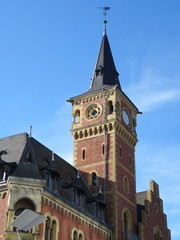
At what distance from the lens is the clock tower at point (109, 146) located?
45438 millimetres

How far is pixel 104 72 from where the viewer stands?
55.7 metres

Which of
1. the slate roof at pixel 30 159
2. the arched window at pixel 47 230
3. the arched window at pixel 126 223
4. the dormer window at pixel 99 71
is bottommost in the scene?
the arched window at pixel 47 230

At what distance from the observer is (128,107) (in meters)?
53.9

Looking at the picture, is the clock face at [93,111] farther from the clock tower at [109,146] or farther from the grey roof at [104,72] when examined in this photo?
the grey roof at [104,72]

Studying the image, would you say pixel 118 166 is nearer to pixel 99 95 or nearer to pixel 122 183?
pixel 122 183

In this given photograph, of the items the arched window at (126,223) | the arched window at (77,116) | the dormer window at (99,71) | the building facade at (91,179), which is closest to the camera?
the building facade at (91,179)

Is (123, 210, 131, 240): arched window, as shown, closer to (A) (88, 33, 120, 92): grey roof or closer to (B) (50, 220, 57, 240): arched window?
(B) (50, 220, 57, 240): arched window

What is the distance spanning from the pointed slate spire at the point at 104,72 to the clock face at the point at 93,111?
2.71 meters

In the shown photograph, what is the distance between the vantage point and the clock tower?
149ft

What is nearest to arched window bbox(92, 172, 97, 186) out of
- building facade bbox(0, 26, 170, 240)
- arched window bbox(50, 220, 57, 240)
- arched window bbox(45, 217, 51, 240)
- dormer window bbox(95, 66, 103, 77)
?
building facade bbox(0, 26, 170, 240)

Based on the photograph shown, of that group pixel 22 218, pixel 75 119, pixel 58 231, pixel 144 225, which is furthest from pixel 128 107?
pixel 22 218

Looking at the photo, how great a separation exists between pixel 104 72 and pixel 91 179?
15.0m

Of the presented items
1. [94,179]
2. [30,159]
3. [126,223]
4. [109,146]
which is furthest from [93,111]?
[30,159]

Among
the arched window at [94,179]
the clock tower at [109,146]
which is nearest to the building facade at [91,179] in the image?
the clock tower at [109,146]
